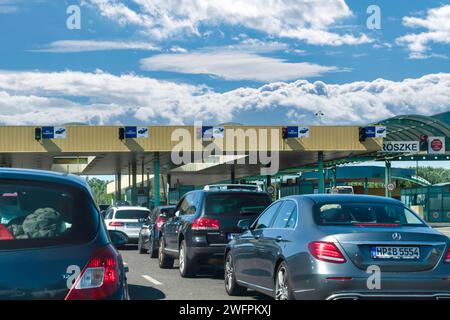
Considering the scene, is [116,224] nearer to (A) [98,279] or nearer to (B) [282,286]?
(B) [282,286]

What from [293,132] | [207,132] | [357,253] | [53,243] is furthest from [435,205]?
[53,243]

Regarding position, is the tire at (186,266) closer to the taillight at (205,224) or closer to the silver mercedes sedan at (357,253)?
the taillight at (205,224)

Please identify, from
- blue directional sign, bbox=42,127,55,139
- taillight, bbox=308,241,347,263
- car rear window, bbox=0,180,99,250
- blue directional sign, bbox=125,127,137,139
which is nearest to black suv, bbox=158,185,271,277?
taillight, bbox=308,241,347,263

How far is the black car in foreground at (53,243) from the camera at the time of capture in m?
5.57

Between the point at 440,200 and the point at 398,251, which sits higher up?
the point at 398,251

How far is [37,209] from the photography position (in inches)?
243

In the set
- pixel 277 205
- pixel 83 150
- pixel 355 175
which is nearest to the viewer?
pixel 277 205

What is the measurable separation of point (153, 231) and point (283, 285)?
534 inches

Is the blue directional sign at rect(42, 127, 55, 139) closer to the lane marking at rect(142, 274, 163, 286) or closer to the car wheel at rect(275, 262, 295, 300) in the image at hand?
the lane marking at rect(142, 274, 163, 286)

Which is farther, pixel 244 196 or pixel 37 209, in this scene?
pixel 244 196
